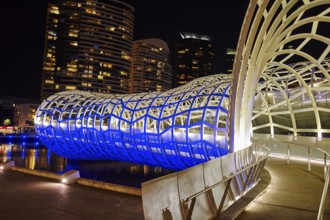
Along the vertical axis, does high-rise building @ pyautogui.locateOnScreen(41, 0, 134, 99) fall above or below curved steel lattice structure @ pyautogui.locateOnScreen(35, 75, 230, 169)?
above

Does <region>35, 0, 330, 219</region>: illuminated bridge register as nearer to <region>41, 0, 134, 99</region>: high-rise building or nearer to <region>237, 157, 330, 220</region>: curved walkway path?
<region>237, 157, 330, 220</region>: curved walkway path

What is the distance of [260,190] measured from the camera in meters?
7.80

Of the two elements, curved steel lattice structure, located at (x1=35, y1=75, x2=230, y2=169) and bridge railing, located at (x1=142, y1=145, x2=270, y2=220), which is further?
curved steel lattice structure, located at (x1=35, y1=75, x2=230, y2=169)

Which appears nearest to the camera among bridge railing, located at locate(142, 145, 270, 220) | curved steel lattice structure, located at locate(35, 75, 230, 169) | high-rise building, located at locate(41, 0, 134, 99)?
bridge railing, located at locate(142, 145, 270, 220)

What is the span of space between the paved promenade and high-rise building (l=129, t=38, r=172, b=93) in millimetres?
143259

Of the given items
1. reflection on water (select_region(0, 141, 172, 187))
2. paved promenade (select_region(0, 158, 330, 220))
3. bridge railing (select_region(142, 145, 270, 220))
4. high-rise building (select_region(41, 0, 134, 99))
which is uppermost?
high-rise building (select_region(41, 0, 134, 99))

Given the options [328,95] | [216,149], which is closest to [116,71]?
[328,95]

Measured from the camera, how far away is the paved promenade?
6.55 m

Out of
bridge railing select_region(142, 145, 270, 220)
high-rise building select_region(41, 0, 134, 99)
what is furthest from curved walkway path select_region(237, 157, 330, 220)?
high-rise building select_region(41, 0, 134, 99)

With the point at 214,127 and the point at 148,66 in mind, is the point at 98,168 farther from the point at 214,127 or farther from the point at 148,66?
the point at 148,66

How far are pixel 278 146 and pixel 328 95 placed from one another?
17506mm

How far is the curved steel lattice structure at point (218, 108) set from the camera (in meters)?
11.4

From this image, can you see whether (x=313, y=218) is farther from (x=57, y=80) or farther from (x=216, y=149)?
(x=57, y=80)

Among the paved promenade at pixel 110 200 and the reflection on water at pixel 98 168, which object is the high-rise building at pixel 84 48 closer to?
the reflection on water at pixel 98 168
